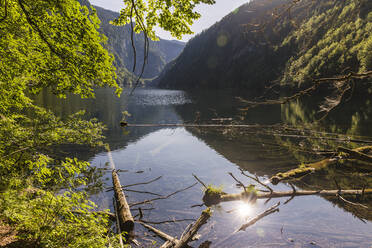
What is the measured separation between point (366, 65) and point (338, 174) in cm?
4413

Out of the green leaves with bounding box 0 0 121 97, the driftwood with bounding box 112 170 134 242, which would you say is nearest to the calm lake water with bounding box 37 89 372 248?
the driftwood with bounding box 112 170 134 242

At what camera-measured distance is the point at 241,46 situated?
17438cm

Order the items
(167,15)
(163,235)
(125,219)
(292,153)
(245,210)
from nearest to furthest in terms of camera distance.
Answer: (167,15) → (163,235) → (125,219) → (245,210) → (292,153)

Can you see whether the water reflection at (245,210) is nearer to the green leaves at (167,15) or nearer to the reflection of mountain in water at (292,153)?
the reflection of mountain in water at (292,153)

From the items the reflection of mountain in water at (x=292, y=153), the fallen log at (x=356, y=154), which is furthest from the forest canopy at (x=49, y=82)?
the reflection of mountain in water at (x=292, y=153)

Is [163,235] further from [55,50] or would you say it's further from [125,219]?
[55,50]

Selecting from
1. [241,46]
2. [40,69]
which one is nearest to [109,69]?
[40,69]

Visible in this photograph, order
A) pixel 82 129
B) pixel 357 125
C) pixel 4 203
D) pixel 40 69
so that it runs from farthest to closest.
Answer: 1. pixel 357 125
2. pixel 82 129
3. pixel 40 69
4. pixel 4 203

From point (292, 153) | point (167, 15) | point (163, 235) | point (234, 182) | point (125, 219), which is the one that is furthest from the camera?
point (292, 153)

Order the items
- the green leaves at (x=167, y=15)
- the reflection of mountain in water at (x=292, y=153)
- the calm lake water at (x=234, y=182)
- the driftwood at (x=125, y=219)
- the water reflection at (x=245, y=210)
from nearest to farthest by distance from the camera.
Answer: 1. the green leaves at (x=167, y=15)
2. the calm lake water at (x=234, y=182)
3. the driftwood at (x=125, y=219)
4. the water reflection at (x=245, y=210)
5. the reflection of mountain in water at (x=292, y=153)

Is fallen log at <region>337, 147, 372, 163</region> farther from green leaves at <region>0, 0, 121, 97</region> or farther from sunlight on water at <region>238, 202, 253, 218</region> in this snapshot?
green leaves at <region>0, 0, 121, 97</region>

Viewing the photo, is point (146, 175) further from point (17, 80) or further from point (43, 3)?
point (43, 3)

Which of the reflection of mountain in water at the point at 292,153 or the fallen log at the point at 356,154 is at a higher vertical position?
the fallen log at the point at 356,154

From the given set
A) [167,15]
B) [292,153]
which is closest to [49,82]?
[167,15]
